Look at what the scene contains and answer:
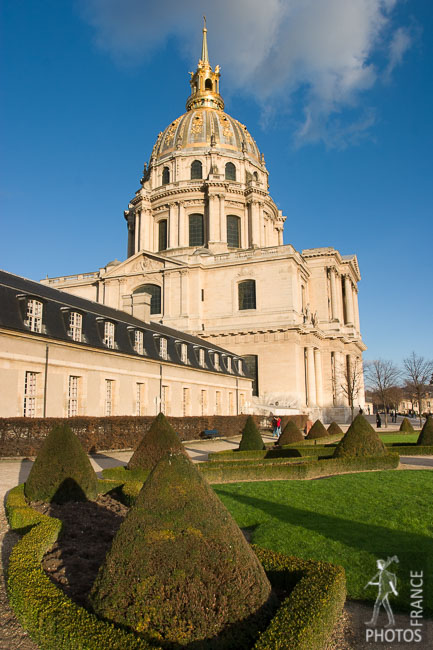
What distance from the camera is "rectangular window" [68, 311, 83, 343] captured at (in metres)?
20.9

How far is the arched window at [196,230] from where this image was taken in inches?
2303

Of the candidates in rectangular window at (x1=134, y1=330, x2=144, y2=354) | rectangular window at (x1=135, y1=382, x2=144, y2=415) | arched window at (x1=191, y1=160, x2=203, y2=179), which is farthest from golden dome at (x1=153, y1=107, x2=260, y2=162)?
rectangular window at (x1=135, y1=382, x2=144, y2=415)

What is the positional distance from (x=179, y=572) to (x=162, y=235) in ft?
194

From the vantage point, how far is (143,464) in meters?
12.5

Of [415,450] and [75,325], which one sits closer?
[415,450]

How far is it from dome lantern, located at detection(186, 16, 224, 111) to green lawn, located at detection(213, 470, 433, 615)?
226 feet

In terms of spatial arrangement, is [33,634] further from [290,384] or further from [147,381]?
[290,384]

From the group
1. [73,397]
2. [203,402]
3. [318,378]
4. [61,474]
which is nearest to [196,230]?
[318,378]

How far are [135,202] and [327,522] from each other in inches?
2343

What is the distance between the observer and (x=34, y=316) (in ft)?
63.1

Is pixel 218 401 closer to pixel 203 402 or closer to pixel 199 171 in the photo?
pixel 203 402

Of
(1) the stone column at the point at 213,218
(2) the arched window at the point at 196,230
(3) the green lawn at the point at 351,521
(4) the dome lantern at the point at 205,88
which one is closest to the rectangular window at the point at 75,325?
(3) the green lawn at the point at 351,521

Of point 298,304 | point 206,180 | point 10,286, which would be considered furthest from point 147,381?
point 206,180

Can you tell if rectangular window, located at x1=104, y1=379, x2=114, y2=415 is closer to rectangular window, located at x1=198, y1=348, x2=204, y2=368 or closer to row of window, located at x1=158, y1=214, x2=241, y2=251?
rectangular window, located at x1=198, y1=348, x2=204, y2=368
